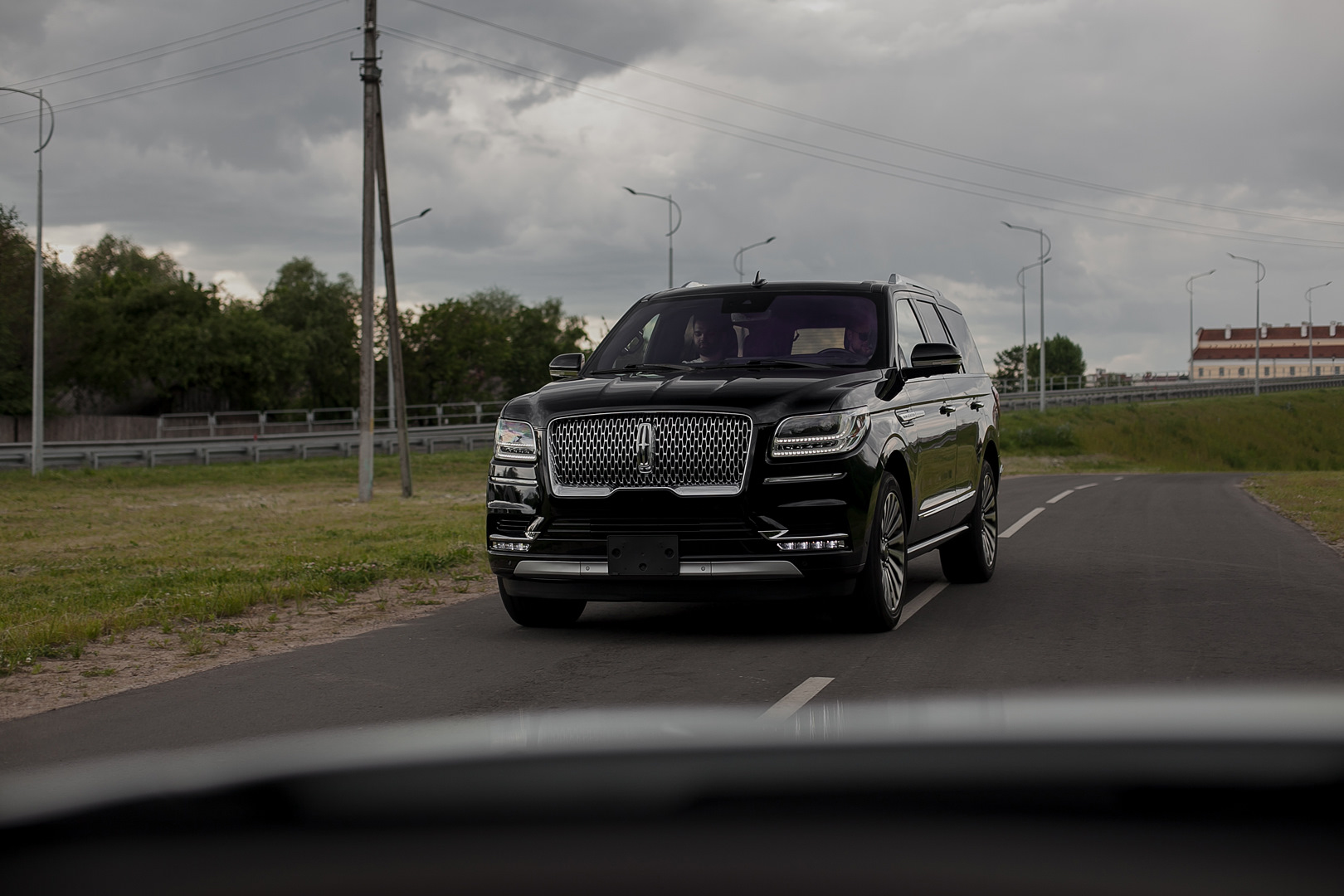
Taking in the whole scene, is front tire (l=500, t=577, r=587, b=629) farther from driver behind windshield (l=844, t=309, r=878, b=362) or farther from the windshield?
driver behind windshield (l=844, t=309, r=878, b=362)

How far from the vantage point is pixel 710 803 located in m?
1.08

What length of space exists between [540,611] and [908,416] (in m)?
2.82

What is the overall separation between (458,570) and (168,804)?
12126 mm

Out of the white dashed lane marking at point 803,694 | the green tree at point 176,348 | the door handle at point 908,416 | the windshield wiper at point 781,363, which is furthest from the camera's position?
the green tree at point 176,348

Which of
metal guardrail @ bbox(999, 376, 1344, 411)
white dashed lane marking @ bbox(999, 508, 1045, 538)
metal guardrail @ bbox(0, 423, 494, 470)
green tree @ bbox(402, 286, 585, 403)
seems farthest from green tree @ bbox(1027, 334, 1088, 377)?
white dashed lane marking @ bbox(999, 508, 1045, 538)

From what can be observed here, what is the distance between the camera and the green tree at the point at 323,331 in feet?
255

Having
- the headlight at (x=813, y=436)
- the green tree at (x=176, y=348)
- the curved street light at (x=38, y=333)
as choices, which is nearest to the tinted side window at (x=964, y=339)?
the headlight at (x=813, y=436)

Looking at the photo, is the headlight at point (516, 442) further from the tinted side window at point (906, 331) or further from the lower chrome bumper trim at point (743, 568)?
the tinted side window at point (906, 331)

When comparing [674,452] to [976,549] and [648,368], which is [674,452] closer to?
[648,368]

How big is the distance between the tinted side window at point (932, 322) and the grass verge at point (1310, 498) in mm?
5544

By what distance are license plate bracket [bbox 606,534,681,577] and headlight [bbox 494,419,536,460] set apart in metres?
0.83

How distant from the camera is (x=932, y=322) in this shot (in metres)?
10.8

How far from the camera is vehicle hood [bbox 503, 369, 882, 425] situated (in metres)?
7.98

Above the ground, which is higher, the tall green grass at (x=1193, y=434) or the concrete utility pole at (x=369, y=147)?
the concrete utility pole at (x=369, y=147)
